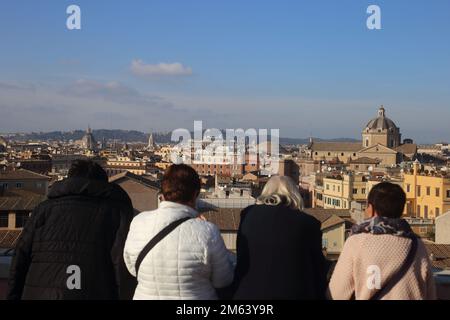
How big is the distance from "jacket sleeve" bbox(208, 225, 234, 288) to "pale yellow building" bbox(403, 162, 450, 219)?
34.5 m

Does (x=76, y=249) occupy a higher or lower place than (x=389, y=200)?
lower

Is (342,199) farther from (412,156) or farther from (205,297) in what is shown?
(412,156)

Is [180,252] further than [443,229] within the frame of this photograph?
No

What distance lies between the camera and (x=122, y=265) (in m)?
3.61

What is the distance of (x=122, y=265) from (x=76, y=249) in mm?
280

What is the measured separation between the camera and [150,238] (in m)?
3.34

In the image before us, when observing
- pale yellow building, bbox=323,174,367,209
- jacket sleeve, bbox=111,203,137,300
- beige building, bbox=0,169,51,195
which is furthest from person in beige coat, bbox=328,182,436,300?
pale yellow building, bbox=323,174,367,209

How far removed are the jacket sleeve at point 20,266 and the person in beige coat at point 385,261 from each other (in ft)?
5.62

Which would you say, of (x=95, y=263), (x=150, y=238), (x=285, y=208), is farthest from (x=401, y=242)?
(x=95, y=263)

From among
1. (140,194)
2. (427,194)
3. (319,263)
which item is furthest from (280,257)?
(427,194)

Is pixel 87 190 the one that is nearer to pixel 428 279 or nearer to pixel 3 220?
pixel 428 279

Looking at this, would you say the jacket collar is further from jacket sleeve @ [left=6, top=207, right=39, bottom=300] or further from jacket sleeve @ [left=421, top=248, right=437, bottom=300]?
jacket sleeve @ [left=421, top=248, right=437, bottom=300]

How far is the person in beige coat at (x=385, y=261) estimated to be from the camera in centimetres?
331

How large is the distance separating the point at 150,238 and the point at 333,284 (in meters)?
0.99
